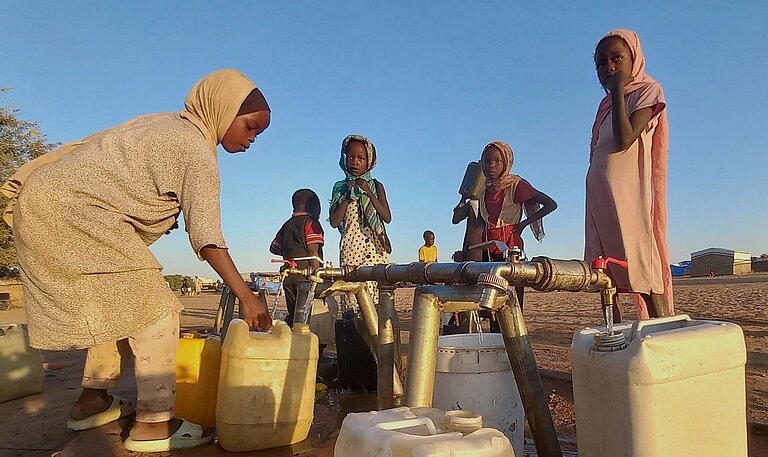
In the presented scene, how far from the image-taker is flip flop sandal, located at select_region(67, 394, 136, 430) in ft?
9.16

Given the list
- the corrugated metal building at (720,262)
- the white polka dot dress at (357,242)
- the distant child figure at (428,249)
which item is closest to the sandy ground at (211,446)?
the white polka dot dress at (357,242)

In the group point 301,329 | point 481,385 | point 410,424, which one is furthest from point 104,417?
point 410,424

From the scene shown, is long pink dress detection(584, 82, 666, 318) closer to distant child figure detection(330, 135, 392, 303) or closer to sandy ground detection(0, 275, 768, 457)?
sandy ground detection(0, 275, 768, 457)

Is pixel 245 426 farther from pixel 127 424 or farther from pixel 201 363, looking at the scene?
pixel 127 424

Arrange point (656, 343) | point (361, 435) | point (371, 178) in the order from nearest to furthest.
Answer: point (361, 435), point (656, 343), point (371, 178)

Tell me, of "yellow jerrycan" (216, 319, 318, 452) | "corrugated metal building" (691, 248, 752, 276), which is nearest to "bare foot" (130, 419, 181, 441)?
"yellow jerrycan" (216, 319, 318, 452)

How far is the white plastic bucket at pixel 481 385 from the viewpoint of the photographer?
203cm

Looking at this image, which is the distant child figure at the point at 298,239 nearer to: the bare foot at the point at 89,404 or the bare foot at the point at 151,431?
the bare foot at the point at 89,404

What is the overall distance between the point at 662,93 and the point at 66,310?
122 inches

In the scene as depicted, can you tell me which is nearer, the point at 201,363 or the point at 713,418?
the point at 713,418

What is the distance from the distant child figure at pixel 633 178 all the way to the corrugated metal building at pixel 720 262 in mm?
42814

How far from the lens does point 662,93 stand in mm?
2633

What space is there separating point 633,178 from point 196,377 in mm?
2523

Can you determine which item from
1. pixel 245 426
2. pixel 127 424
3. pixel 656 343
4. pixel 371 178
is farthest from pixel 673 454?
pixel 371 178
